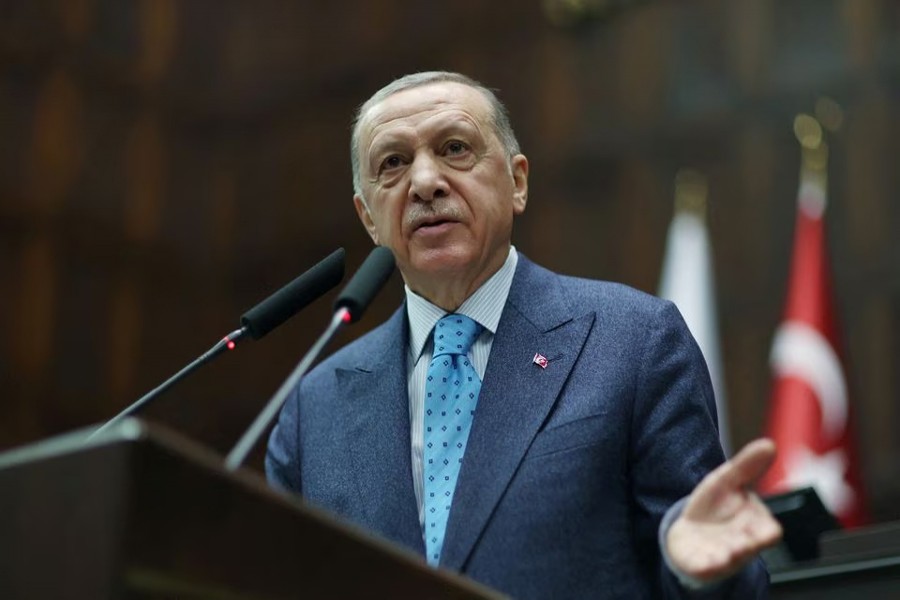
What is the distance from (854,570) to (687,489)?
0.74 m

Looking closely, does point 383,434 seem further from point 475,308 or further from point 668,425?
point 668,425

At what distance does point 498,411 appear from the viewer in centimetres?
222

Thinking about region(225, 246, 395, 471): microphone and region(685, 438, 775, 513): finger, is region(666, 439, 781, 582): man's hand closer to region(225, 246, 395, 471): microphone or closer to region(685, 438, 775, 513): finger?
region(685, 438, 775, 513): finger

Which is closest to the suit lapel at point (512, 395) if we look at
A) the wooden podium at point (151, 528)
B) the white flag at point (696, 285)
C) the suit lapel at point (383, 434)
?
the suit lapel at point (383, 434)

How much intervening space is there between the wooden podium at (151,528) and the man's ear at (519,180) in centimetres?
136

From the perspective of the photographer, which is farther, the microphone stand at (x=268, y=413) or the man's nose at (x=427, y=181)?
the man's nose at (x=427, y=181)

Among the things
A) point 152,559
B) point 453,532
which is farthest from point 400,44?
point 152,559

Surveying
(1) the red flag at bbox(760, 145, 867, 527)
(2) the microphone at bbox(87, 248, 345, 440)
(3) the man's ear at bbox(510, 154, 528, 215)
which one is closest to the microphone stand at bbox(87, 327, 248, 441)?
(2) the microphone at bbox(87, 248, 345, 440)

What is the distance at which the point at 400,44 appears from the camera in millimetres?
8766

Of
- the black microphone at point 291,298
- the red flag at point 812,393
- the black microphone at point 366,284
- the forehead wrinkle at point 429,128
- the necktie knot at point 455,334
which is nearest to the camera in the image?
the black microphone at point 366,284

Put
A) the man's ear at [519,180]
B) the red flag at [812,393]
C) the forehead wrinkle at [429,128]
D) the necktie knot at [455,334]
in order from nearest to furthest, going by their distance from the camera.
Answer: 1. the necktie knot at [455,334]
2. the forehead wrinkle at [429,128]
3. the man's ear at [519,180]
4. the red flag at [812,393]

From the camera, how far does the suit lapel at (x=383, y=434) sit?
2.22 meters

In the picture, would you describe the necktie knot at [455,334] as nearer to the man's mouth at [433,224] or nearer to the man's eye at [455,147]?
the man's mouth at [433,224]

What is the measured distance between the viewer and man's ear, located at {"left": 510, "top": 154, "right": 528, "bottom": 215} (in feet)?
8.85
